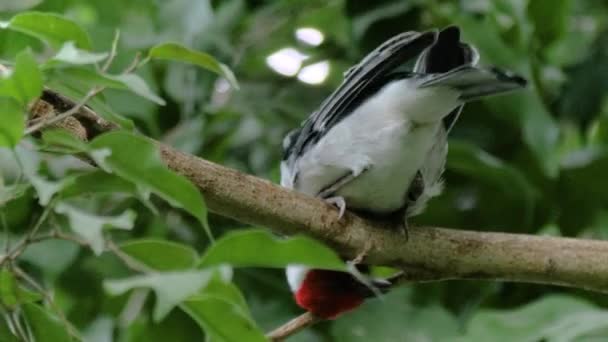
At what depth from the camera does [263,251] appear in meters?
Answer: 0.93

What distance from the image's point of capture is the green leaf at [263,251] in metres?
0.92

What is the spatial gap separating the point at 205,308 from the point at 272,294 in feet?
4.39

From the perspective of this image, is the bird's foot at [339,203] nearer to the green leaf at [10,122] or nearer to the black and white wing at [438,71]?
the black and white wing at [438,71]

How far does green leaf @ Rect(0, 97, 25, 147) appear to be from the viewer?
1007mm

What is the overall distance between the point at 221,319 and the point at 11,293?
0.76 feet

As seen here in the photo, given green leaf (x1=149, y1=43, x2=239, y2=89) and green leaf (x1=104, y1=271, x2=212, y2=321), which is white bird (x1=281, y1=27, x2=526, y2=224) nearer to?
green leaf (x1=149, y1=43, x2=239, y2=89)

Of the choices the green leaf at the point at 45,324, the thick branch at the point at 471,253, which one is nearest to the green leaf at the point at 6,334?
the green leaf at the point at 45,324

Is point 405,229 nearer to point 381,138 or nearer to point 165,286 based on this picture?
point 381,138

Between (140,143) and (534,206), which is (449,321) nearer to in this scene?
Result: (534,206)

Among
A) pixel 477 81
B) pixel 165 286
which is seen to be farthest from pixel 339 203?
pixel 165 286

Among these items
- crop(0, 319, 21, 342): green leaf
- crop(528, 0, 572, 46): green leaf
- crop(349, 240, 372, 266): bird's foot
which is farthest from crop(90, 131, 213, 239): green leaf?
crop(528, 0, 572, 46): green leaf

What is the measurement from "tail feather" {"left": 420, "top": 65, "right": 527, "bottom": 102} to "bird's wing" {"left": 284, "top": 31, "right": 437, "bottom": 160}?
6 centimetres

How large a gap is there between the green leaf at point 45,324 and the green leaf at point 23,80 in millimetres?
267

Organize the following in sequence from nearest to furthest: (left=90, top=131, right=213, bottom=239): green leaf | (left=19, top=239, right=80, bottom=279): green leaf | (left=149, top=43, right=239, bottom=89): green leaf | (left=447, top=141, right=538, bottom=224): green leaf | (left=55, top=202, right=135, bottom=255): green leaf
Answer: (left=55, top=202, right=135, bottom=255): green leaf, (left=90, top=131, right=213, bottom=239): green leaf, (left=149, top=43, right=239, bottom=89): green leaf, (left=19, top=239, right=80, bottom=279): green leaf, (left=447, top=141, right=538, bottom=224): green leaf
